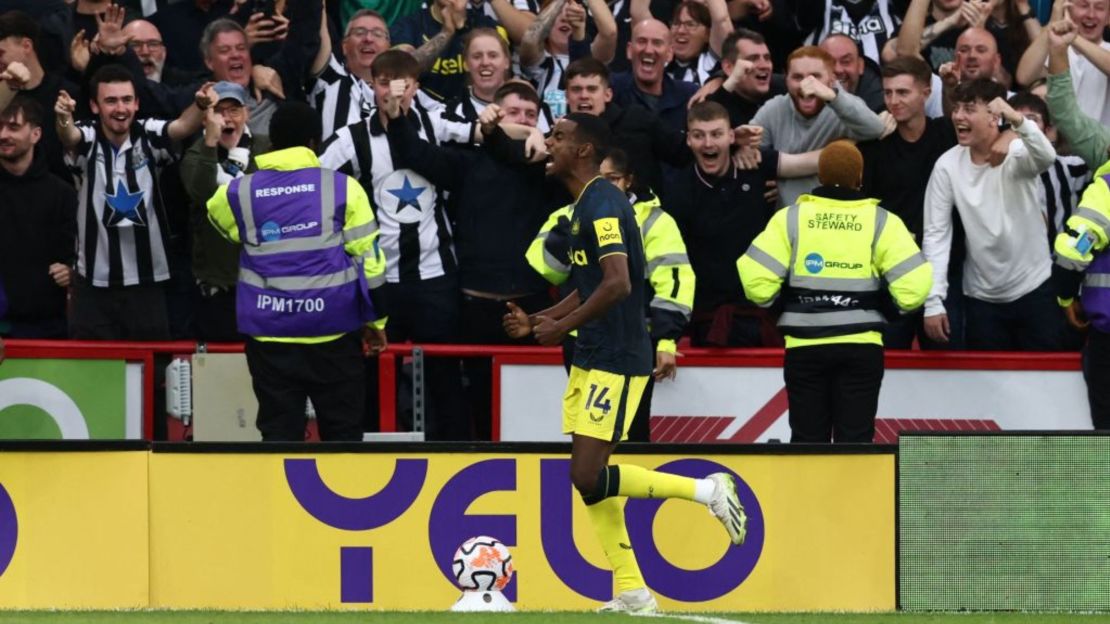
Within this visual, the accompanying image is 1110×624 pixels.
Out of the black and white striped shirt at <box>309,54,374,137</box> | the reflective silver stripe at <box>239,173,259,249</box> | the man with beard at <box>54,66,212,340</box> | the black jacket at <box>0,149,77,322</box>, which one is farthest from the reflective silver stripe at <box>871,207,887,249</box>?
the black jacket at <box>0,149,77,322</box>

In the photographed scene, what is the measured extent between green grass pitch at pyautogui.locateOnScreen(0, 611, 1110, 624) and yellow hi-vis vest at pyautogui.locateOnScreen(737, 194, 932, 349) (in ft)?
5.86

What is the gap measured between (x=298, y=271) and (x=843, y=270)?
9.49ft

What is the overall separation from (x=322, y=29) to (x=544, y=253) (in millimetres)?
2911

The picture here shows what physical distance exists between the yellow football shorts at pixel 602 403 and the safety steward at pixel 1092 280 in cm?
322

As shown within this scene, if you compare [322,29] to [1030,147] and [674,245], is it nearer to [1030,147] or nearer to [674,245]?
[674,245]

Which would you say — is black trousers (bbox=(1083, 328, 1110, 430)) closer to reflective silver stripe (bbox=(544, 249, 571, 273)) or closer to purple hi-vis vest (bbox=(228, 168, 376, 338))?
reflective silver stripe (bbox=(544, 249, 571, 273))

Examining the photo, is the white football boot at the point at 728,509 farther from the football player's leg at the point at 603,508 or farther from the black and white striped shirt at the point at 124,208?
the black and white striped shirt at the point at 124,208

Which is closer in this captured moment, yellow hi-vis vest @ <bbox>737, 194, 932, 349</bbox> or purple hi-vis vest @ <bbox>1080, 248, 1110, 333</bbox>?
yellow hi-vis vest @ <bbox>737, 194, 932, 349</bbox>

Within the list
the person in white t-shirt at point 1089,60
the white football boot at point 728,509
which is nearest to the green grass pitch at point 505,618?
the white football boot at point 728,509

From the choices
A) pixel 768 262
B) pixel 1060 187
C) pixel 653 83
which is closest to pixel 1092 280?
pixel 1060 187

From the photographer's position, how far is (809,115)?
11883 millimetres

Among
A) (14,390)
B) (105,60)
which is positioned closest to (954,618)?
(14,390)

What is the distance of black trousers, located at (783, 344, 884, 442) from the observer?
10312mm

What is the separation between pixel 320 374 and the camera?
10594mm
